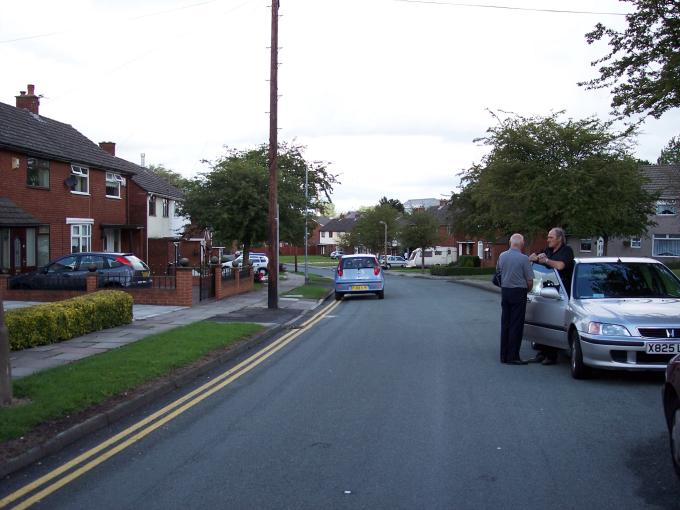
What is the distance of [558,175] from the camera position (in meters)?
24.4

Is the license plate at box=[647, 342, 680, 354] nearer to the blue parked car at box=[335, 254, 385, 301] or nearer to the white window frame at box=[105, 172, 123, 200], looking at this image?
the blue parked car at box=[335, 254, 385, 301]

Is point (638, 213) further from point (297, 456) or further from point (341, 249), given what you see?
point (341, 249)

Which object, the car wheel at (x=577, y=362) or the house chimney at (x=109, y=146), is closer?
the car wheel at (x=577, y=362)

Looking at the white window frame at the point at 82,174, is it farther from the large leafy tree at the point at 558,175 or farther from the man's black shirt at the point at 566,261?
the man's black shirt at the point at 566,261

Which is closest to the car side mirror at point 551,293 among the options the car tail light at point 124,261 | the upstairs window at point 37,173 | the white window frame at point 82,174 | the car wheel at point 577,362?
the car wheel at point 577,362

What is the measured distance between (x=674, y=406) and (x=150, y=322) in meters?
12.7

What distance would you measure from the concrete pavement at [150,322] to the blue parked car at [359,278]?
1.66m

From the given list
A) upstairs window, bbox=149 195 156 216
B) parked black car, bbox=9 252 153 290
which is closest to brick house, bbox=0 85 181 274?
upstairs window, bbox=149 195 156 216

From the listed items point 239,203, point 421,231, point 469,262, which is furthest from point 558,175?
point 421,231

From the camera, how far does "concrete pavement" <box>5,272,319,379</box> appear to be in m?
10.5

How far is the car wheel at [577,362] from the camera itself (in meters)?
8.67

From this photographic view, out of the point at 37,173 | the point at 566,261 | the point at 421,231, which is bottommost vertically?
the point at 566,261

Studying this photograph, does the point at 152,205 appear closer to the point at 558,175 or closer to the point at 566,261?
the point at 558,175

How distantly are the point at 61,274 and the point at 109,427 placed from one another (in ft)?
54.2
